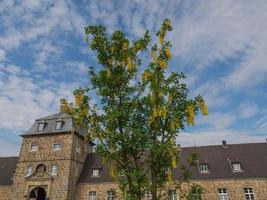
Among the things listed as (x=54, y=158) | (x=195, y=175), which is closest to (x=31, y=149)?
(x=54, y=158)

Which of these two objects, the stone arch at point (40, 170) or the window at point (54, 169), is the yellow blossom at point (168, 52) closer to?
the window at point (54, 169)

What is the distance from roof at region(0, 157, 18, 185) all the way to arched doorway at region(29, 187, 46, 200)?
410cm

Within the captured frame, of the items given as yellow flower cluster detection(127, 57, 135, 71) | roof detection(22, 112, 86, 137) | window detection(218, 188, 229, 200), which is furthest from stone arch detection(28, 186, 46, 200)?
yellow flower cluster detection(127, 57, 135, 71)

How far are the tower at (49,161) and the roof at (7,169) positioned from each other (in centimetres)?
317

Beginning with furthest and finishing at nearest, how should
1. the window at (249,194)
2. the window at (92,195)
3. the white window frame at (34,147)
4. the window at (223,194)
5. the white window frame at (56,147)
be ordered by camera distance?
1. the white window frame at (34,147)
2. the white window frame at (56,147)
3. the window at (92,195)
4. the window at (223,194)
5. the window at (249,194)

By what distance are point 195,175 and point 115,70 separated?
1685cm

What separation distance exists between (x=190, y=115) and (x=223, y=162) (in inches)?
672

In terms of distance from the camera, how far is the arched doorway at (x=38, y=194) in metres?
24.0

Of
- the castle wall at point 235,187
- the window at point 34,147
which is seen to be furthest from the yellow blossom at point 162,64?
the window at point 34,147

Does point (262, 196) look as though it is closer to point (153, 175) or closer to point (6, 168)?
point (153, 175)

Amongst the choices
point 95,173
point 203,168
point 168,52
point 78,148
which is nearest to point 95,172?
point 95,173

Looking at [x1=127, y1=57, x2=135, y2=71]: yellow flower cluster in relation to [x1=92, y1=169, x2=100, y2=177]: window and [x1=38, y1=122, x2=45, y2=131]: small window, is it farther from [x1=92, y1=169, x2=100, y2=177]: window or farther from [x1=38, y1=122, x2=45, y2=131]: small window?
[x1=38, y1=122, x2=45, y2=131]: small window

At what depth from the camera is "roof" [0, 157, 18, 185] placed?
1054 inches

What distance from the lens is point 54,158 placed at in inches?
972
